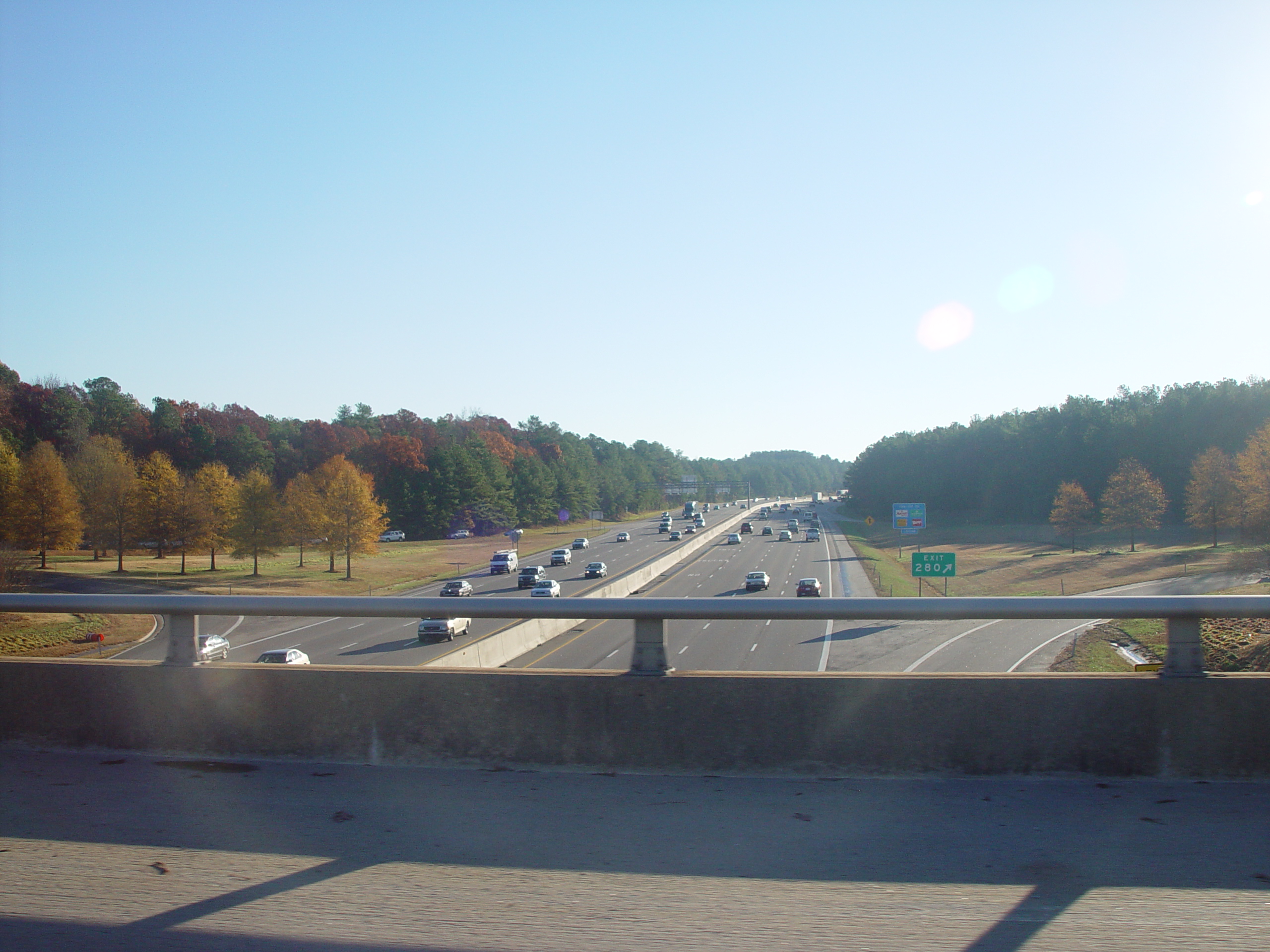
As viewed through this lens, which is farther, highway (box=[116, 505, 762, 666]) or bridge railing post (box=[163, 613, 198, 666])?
highway (box=[116, 505, 762, 666])

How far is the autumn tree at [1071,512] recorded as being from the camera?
45.1 meters

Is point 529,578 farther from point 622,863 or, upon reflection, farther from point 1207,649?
point 622,863

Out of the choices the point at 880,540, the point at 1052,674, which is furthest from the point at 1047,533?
the point at 1052,674

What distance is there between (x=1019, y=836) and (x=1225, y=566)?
22.2 metres

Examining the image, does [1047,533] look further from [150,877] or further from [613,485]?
[613,485]

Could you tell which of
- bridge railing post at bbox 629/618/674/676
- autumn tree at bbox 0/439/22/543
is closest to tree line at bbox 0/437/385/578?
autumn tree at bbox 0/439/22/543

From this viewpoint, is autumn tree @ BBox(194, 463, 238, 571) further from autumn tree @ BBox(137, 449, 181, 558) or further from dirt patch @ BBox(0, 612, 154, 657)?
dirt patch @ BBox(0, 612, 154, 657)

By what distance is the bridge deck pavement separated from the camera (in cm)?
314

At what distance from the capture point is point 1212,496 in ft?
106

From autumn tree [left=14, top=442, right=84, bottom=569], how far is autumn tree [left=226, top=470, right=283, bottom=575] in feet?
30.9

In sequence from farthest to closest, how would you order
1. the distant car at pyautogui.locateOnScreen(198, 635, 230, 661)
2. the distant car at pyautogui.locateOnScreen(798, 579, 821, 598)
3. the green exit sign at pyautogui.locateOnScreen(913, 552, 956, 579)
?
the distant car at pyautogui.locateOnScreen(798, 579, 821, 598) < the green exit sign at pyautogui.locateOnScreen(913, 552, 956, 579) < the distant car at pyautogui.locateOnScreen(198, 635, 230, 661)

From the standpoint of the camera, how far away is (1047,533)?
62.8 m

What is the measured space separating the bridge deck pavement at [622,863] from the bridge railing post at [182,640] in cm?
75

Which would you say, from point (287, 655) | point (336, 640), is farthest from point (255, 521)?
point (287, 655)
